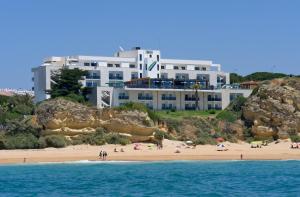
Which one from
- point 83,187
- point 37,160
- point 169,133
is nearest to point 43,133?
point 37,160

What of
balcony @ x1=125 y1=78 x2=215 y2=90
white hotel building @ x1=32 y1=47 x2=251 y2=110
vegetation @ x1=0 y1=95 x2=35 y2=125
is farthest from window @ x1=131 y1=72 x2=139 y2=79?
vegetation @ x1=0 y1=95 x2=35 y2=125

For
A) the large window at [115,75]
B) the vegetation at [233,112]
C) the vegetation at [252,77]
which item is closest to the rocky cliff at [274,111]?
the vegetation at [233,112]

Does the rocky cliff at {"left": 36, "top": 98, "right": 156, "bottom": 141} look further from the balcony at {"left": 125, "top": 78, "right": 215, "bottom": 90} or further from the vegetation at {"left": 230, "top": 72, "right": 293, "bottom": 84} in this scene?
the vegetation at {"left": 230, "top": 72, "right": 293, "bottom": 84}

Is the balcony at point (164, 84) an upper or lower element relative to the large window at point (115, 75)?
lower

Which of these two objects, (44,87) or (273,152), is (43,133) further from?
(44,87)

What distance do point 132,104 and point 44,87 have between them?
29.0 meters

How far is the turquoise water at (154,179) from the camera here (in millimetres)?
35750

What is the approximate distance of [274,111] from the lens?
68.9 metres

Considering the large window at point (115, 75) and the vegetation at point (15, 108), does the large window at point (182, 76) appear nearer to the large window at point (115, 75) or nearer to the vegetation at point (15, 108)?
the large window at point (115, 75)

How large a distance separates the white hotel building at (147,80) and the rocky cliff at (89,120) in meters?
17.3

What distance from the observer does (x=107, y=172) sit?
47.3 m

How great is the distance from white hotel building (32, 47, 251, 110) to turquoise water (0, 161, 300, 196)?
30.6 meters

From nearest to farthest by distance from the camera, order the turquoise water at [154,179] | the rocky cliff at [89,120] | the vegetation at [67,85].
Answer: the turquoise water at [154,179]
the rocky cliff at [89,120]
the vegetation at [67,85]

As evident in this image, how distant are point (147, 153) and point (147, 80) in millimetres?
28920
